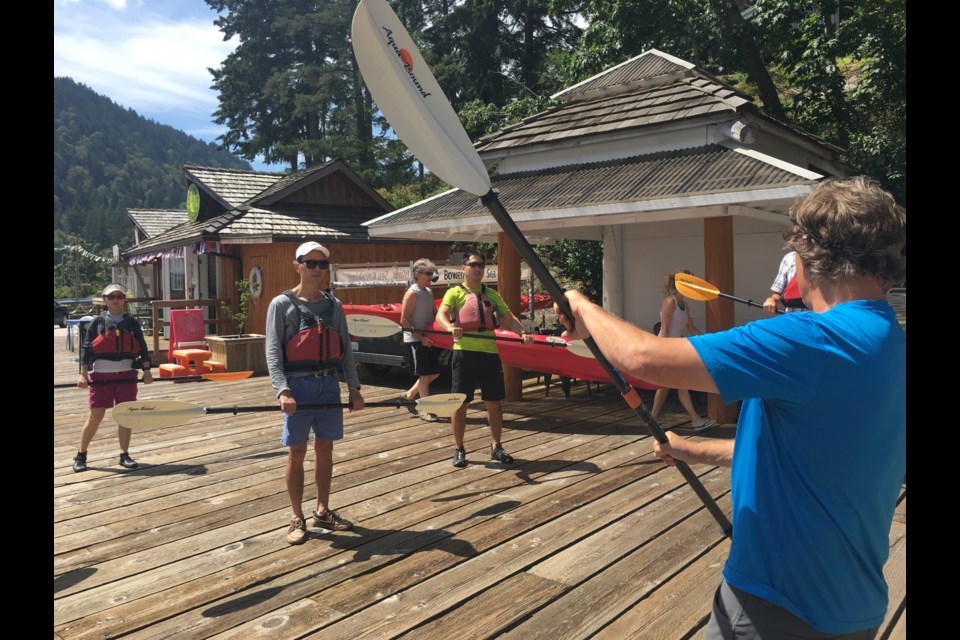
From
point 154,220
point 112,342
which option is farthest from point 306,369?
point 154,220

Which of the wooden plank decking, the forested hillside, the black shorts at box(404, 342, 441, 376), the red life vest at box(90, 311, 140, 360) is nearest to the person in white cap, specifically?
the wooden plank decking

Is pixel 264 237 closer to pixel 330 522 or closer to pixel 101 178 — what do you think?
pixel 330 522

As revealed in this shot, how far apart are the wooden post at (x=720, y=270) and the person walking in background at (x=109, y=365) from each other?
609 centimetres

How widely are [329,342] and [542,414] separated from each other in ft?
15.6

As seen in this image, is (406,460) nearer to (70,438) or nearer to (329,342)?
(329,342)

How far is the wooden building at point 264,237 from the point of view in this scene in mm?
16203

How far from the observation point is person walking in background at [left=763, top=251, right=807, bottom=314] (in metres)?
5.95

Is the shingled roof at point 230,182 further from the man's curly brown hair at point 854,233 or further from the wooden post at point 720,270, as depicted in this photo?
the man's curly brown hair at point 854,233

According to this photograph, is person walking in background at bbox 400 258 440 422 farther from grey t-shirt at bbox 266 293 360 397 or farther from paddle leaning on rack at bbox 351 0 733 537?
paddle leaning on rack at bbox 351 0 733 537

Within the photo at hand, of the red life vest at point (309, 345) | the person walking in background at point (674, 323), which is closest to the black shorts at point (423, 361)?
the person walking in background at point (674, 323)

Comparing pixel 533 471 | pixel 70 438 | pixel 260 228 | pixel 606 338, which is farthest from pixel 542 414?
pixel 260 228

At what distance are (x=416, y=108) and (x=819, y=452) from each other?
153 centimetres

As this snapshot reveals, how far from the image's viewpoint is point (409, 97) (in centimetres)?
212

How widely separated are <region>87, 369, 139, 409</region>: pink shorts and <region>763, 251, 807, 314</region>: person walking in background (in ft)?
19.6
